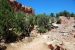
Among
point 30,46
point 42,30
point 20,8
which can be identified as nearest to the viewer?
point 30,46

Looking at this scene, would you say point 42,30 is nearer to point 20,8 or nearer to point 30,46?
point 30,46

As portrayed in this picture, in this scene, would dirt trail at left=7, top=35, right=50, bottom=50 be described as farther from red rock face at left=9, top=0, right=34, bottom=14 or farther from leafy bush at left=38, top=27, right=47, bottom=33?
red rock face at left=9, top=0, right=34, bottom=14

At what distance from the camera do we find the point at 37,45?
71.7 ft

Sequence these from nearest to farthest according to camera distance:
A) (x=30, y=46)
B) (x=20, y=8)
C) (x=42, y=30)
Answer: (x=30, y=46), (x=42, y=30), (x=20, y=8)

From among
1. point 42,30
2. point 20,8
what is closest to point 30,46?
point 42,30

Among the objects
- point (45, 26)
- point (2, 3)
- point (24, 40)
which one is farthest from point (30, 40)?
point (45, 26)

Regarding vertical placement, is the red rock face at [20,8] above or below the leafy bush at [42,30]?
above

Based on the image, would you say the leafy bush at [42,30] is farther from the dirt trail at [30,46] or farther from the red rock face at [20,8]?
the red rock face at [20,8]

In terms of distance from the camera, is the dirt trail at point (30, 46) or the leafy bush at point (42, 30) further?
the leafy bush at point (42, 30)

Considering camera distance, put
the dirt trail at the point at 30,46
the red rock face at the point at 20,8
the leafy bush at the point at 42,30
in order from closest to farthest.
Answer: the dirt trail at the point at 30,46 → the leafy bush at the point at 42,30 → the red rock face at the point at 20,8

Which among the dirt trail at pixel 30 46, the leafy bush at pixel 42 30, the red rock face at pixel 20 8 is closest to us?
the dirt trail at pixel 30 46

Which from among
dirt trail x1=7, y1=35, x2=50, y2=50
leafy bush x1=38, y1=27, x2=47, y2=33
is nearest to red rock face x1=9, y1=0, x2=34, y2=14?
leafy bush x1=38, y1=27, x2=47, y2=33

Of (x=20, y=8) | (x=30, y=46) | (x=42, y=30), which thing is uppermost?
(x=20, y=8)

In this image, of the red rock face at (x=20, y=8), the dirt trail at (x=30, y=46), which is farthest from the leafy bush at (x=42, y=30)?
the red rock face at (x=20, y=8)
